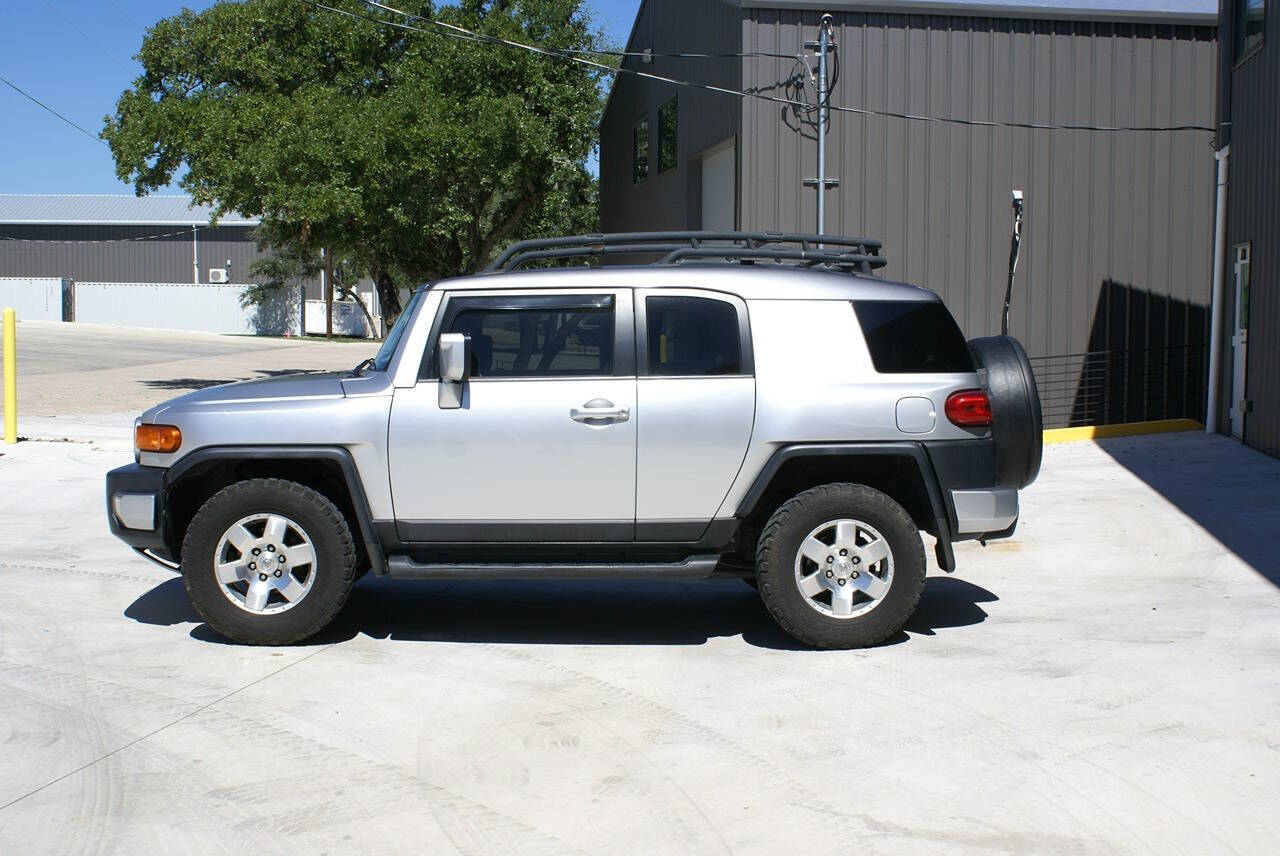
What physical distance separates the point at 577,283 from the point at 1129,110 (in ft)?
42.9

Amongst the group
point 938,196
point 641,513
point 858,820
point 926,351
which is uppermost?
point 938,196

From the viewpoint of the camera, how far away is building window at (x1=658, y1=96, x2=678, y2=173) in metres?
21.0

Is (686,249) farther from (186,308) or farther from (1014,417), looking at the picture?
(186,308)

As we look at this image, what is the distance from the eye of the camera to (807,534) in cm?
629

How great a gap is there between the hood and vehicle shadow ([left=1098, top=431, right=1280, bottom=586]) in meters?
5.75

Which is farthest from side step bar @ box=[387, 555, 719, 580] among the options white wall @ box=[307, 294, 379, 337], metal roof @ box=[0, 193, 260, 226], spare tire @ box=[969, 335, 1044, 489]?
metal roof @ box=[0, 193, 260, 226]

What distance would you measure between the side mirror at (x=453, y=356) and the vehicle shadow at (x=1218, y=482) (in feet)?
17.0

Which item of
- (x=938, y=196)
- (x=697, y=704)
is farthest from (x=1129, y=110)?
(x=697, y=704)

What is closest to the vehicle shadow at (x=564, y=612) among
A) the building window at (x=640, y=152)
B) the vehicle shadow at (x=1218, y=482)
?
the vehicle shadow at (x=1218, y=482)

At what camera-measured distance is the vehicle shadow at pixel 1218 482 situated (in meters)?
9.19

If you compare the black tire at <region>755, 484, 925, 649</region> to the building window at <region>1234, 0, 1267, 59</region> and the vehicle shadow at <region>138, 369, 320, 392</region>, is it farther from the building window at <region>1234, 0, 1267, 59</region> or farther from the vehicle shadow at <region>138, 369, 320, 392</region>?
the vehicle shadow at <region>138, 369, 320, 392</region>

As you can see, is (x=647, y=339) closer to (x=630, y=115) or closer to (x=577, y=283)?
(x=577, y=283)

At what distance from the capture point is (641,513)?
631cm

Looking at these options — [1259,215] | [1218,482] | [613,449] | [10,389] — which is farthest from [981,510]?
[10,389]
